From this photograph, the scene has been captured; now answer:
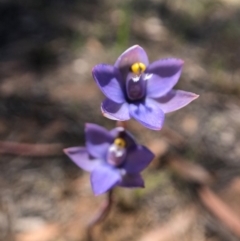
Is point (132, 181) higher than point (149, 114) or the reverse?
the reverse

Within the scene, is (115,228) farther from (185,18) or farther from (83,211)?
A: (185,18)

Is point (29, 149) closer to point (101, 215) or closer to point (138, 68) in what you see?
point (101, 215)

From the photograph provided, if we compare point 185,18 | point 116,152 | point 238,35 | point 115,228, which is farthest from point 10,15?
point 116,152

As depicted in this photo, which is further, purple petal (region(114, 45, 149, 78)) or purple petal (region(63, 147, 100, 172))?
purple petal (region(63, 147, 100, 172))

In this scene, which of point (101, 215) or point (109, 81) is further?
point (101, 215)

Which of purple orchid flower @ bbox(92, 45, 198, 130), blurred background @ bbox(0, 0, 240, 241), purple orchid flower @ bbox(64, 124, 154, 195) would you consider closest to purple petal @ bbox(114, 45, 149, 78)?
purple orchid flower @ bbox(92, 45, 198, 130)

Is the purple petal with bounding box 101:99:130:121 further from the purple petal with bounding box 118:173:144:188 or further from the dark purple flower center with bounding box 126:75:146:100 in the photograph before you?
the purple petal with bounding box 118:173:144:188

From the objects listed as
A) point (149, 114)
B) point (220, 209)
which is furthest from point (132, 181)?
point (220, 209)
